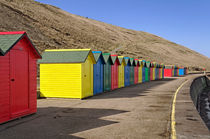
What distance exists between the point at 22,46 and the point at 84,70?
21.0ft

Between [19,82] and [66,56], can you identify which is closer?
[19,82]

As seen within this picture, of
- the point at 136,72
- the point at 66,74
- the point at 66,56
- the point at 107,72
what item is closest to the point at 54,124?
the point at 66,74

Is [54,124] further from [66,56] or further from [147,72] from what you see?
[147,72]

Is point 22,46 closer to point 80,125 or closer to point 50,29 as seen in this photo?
point 80,125

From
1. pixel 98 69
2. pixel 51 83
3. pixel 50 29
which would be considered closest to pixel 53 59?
pixel 51 83

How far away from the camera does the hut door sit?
8828 millimetres

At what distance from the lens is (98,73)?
18.4m

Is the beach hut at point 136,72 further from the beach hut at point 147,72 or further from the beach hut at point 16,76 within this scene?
the beach hut at point 16,76

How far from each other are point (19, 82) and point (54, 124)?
222 centimetres

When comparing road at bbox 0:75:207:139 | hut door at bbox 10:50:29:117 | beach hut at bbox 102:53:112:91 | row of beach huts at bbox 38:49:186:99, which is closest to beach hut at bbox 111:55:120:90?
beach hut at bbox 102:53:112:91

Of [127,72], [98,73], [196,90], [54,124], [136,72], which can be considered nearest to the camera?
[54,124]

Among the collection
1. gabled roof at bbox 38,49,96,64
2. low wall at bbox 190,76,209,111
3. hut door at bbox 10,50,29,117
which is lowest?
low wall at bbox 190,76,209,111

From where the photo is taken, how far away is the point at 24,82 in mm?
9539

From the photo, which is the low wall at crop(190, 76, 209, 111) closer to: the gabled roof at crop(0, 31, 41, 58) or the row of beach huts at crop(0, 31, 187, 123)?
the row of beach huts at crop(0, 31, 187, 123)
